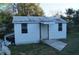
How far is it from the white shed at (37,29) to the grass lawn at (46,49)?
9cm

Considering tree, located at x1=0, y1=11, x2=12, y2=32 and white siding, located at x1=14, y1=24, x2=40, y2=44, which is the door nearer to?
white siding, located at x1=14, y1=24, x2=40, y2=44

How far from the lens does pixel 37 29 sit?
1726 millimetres

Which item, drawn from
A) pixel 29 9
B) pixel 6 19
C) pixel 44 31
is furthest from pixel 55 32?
pixel 6 19

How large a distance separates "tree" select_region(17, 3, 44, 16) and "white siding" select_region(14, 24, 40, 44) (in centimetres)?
20

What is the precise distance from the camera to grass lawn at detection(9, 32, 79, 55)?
1.70 metres

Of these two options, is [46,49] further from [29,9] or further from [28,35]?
[29,9]

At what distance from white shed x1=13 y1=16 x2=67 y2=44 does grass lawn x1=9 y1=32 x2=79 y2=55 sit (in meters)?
0.09

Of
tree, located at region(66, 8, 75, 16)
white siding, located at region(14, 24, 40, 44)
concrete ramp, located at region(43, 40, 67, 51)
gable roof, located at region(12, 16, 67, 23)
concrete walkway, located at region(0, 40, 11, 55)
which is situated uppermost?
tree, located at region(66, 8, 75, 16)

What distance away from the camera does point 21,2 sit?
1.74 metres

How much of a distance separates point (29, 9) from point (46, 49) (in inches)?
28.4

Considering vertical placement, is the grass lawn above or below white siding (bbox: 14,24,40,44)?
below

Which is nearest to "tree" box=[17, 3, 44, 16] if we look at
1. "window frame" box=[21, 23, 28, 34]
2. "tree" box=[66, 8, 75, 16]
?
"window frame" box=[21, 23, 28, 34]

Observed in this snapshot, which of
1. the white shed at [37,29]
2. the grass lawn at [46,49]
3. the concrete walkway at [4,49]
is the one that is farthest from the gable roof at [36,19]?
the concrete walkway at [4,49]

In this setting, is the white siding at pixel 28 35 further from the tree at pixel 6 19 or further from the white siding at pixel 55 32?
the white siding at pixel 55 32
